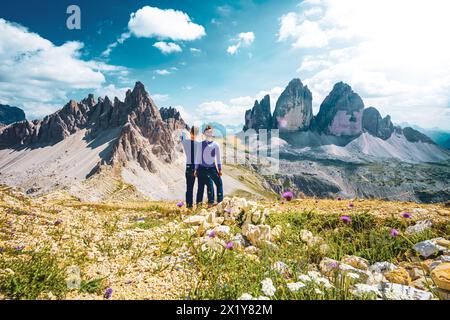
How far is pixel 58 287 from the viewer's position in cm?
470

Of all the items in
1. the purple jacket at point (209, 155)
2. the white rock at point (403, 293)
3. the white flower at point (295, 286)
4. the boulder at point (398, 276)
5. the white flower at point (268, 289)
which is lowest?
the boulder at point (398, 276)

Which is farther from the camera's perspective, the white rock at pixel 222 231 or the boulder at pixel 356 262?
the white rock at pixel 222 231

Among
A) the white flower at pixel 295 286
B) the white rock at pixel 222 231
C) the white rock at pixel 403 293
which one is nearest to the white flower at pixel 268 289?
the white flower at pixel 295 286

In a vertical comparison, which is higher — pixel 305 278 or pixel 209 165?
pixel 209 165

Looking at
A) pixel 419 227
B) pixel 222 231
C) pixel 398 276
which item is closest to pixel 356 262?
pixel 398 276

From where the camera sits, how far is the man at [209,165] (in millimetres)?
13742

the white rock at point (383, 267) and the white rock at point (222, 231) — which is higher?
the white rock at point (222, 231)

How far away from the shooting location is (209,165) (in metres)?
13.8

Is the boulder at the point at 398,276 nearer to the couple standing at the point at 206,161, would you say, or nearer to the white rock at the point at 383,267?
the white rock at the point at 383,267

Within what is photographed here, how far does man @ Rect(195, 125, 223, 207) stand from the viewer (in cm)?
1374

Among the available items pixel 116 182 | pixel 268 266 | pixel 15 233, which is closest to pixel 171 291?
pixel 268 266

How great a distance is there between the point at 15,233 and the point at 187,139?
8.43m

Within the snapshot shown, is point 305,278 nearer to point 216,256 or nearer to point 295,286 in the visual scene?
point 295,286
